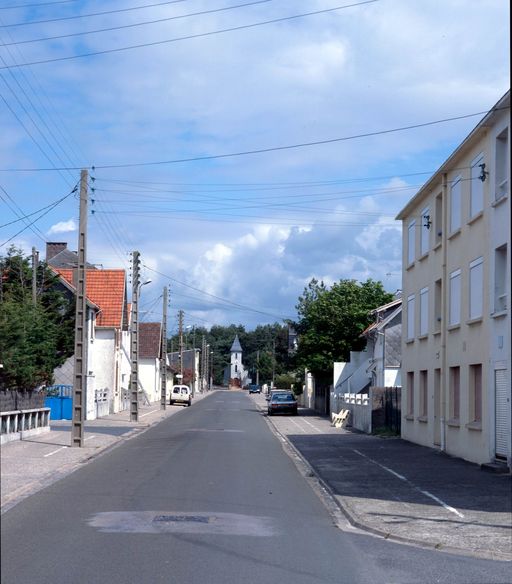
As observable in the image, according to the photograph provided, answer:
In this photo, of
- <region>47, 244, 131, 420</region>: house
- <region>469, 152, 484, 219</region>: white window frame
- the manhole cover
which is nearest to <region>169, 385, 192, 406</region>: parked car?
<region>47, 244, 131, 420</region>: house

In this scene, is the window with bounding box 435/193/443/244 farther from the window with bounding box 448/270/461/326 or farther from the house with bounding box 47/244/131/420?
the house with bounding box 47/244/131/420

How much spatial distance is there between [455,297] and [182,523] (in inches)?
599

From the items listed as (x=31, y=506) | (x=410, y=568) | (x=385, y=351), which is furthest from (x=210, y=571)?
(x=385, y=351)

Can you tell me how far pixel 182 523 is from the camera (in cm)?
1138

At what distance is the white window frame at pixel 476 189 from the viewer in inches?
874

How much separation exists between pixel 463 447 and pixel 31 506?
46.0 feet

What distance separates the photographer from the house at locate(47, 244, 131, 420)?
45.9m

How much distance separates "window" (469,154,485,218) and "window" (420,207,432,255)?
191 inches

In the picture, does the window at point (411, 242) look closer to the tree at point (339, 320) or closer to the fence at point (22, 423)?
the fence at point (22, 423)

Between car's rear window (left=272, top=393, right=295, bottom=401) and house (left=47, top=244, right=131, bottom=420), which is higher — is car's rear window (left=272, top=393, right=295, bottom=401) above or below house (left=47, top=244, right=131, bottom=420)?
below

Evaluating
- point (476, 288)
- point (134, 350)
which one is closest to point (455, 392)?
point (476, 288)

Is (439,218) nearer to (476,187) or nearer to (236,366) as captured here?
(476,187)

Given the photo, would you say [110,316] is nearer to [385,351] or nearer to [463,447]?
[385,351]

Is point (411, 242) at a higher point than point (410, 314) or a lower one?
higher
